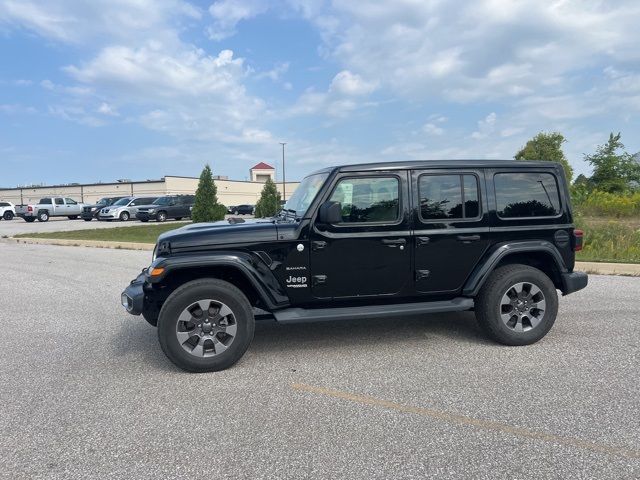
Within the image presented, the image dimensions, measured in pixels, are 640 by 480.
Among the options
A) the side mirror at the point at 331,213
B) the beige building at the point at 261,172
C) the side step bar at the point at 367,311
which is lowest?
the side step bar at the point at 367,311

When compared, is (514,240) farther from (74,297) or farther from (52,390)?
(74,297)

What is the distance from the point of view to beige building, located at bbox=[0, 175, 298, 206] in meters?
59.5

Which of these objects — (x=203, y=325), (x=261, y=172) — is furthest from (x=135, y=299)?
(x=261, y=172)

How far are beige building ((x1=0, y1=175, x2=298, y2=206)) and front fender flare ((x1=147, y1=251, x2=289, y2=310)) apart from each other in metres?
52.8

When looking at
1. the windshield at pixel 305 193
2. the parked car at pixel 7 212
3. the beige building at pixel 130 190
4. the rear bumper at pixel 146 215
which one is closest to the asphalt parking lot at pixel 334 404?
the windshield at pixel 305 193

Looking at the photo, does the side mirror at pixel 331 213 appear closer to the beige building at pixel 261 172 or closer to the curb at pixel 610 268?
the curb at pixel 610 268

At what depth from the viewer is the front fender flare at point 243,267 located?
13.7ft

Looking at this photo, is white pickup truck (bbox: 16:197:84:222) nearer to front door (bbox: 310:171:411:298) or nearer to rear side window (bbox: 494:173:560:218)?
front door (bbox: 310:171:411:298)

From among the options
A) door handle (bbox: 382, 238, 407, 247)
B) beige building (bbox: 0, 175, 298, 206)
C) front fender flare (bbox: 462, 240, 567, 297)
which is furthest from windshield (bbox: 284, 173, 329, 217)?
beige building (bbox: 0, 175, 298, 206)

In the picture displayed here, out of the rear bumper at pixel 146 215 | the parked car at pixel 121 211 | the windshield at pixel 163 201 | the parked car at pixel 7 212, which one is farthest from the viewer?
the parked car at pixel 7 212

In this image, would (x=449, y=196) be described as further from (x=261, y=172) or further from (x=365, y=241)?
(x=261, y=172)

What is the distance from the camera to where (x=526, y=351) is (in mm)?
4672

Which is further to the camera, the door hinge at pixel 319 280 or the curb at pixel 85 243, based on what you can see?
the curb at pixel 85 243

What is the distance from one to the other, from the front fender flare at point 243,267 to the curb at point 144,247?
24.7 feet
